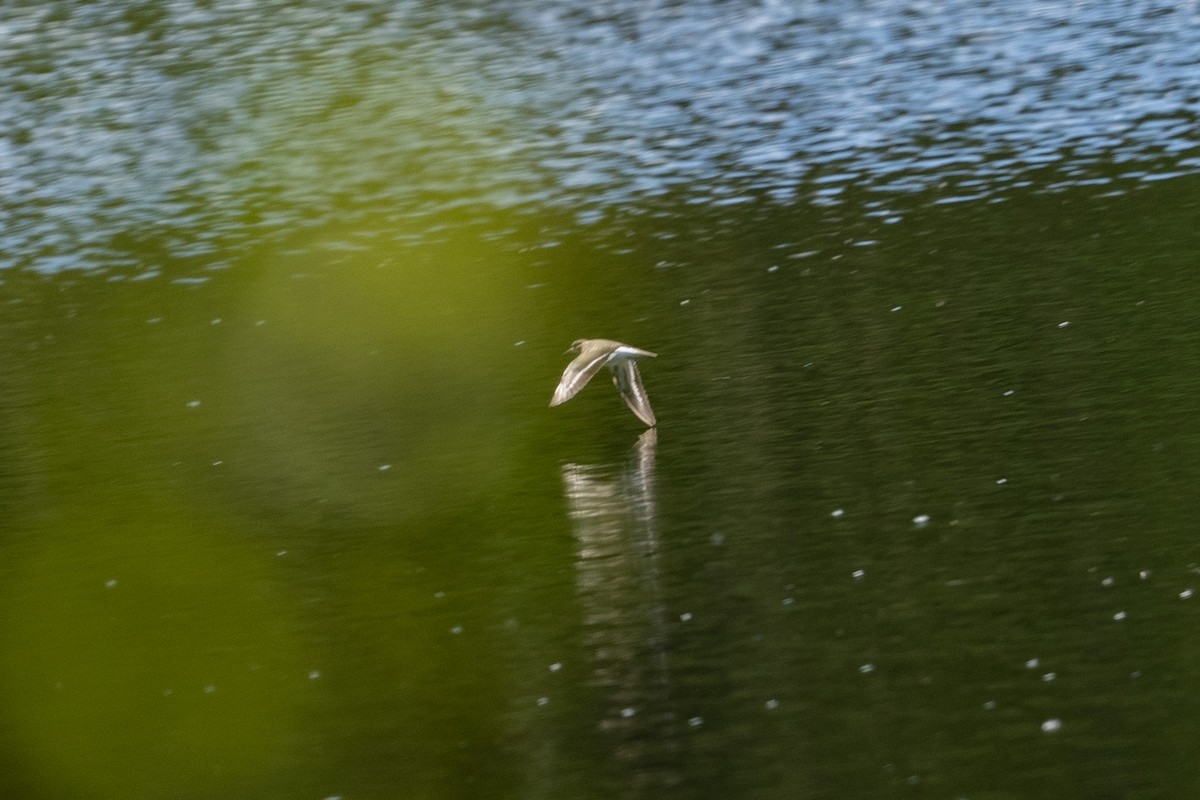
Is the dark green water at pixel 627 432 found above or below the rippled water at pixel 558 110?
above

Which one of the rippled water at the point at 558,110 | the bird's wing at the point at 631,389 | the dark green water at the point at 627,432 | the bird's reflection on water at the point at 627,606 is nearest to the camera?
the bird's reflection on water at the point at 627,606

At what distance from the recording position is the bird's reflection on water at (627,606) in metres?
12.1

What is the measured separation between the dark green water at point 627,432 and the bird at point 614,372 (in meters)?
0.30

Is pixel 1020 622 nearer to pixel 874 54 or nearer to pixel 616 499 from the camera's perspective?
pixel 616 499

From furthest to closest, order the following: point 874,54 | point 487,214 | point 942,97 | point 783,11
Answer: point 783,11 → point 874,54 → point 942,97 → point 487,214

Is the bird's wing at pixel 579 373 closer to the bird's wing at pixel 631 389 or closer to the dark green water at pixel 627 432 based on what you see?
the bird's wing at pixel 631 389

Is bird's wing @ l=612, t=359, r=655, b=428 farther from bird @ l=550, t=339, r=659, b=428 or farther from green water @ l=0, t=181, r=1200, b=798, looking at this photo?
green water @ l=0, t=181, r=1200, b=798

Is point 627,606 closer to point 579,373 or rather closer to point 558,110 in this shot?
point 579,373

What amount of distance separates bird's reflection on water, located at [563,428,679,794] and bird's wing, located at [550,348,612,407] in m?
0.66

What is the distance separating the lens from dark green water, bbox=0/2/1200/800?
40.8ft

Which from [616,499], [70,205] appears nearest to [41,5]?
[70,205]

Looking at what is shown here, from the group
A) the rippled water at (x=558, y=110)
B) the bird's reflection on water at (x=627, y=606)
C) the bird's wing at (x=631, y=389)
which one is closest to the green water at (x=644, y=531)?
the bird's reflection on water at (x=627, y=606)

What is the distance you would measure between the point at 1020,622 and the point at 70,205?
2353cm

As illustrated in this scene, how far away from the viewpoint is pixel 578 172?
31.6 metres
